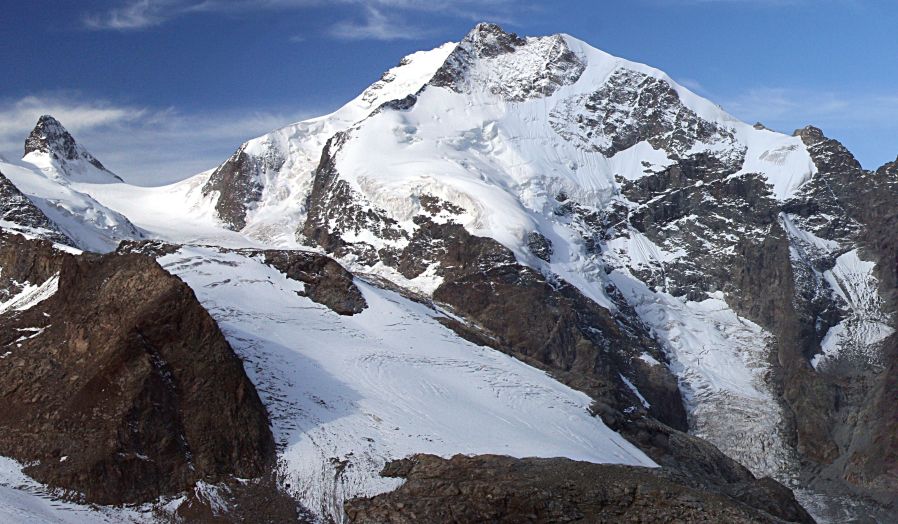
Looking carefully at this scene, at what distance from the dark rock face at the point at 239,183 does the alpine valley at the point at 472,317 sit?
0.45m

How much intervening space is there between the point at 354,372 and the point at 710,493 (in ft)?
88.5

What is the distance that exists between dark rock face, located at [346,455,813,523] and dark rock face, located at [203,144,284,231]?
118 metres

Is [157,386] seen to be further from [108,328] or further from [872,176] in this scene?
[872,176]

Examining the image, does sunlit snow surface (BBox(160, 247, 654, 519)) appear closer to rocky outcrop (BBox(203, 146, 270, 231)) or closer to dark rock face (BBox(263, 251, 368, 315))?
dark rock face (BBox(263, 251, 368, 315))

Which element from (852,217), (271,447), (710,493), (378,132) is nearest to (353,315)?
(271,447)

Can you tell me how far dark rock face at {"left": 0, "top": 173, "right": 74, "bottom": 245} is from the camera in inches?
4338

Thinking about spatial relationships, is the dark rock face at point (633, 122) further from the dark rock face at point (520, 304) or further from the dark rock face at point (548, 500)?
the dark rock face at point (548, 500)

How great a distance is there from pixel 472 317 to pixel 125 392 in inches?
2723

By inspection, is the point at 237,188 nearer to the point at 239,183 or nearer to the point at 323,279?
the point at 239,183

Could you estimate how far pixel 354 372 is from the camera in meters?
75.1

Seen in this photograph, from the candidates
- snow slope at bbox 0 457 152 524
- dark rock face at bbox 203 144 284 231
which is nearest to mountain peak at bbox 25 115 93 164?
dark rock face at bbox 203 144 284 231

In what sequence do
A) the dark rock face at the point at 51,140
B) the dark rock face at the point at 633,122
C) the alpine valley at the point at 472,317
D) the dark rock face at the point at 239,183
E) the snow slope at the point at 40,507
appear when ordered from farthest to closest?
1. the dark rock face at the point at 51,140
2. the dark rock face at the point at 633,122
3. the dark rock face at the point at 239,183
4. the alpine valley at the point at 472,317
5. the snow slope at the point at 40,507

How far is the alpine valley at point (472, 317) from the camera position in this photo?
5812 centimetres

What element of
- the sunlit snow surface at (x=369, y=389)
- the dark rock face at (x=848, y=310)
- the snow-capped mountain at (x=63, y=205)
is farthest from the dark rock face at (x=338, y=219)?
the dark rock face at (x=848, y=310)
